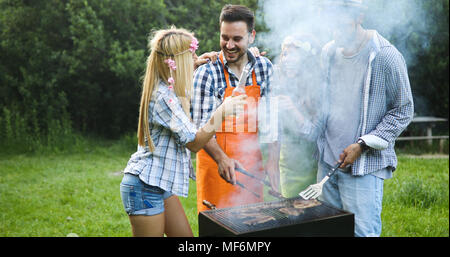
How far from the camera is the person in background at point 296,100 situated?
120 inches

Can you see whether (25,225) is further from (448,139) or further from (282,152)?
(448,139)

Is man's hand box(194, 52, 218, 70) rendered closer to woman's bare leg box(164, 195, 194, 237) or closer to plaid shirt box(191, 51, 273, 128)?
plaid shirt box(191, 51, 273, 128)

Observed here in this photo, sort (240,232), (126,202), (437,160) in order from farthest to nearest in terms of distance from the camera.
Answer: (437,160), (126,202), (240,232)

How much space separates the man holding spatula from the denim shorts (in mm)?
1205

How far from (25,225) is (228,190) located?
3013 mm

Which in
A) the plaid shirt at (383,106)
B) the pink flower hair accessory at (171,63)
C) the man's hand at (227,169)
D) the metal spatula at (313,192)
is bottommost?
the metal spatula at (313,192)

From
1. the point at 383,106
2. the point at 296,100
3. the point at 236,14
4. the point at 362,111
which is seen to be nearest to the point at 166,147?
the point at 236,14

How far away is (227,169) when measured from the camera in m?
2.70

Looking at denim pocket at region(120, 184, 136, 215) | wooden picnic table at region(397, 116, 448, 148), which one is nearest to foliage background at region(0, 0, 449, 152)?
wooden picnic table at region(397, 116, 448, 148)

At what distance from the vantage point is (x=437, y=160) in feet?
25.6

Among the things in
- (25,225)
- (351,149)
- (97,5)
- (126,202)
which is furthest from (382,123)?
(97,5)

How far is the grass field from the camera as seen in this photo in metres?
4.55

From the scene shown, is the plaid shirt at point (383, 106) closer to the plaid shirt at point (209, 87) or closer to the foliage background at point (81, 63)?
the plaid shirt at point (209, 87)

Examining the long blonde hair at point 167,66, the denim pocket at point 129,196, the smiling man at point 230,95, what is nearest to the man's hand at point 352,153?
the smiling man at point 230,95
